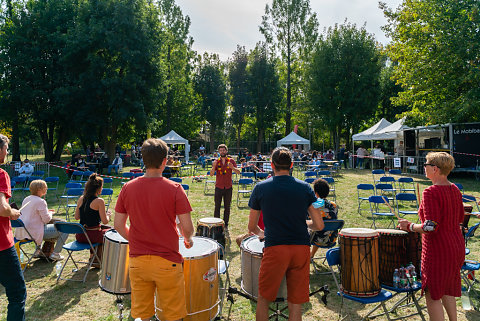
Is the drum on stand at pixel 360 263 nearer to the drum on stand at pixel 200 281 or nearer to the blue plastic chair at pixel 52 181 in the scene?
the drum on stand at pixel 200 281

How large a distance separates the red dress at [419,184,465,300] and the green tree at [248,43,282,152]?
1490 inches

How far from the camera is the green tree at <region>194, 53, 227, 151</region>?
40441 millimetres

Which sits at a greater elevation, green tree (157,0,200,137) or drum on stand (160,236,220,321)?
green tree (157,0,200,137)

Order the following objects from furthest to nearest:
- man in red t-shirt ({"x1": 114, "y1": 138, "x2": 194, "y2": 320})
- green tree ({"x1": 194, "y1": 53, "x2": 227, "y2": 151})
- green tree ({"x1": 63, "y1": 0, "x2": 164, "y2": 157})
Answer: green tree ({"x1": 194, "y1": 53, "x2": 227, "y2": 151}) < green tree ({"x1": 63, "y1": 0, "x2": 164, "y2": 157}) < man in red t-shirt ({"x1": 114, "y1": 138, "x2": 194, "y2": 320})

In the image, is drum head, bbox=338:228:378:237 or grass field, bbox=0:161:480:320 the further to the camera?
grass field, bbox=0:161:480:320

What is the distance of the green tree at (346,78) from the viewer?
30406 millimetres

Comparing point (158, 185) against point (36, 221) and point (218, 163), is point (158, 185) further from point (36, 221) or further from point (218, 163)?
point (218, 163)

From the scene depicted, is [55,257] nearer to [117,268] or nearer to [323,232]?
[117,268]

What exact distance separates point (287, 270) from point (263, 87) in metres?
38.5

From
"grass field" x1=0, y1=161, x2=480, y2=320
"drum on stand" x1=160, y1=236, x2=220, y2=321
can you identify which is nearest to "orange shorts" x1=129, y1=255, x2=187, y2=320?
"drum on stand" x1=160, y1=236, x2=220, y2=321

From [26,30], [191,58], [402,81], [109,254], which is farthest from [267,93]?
[109,254]

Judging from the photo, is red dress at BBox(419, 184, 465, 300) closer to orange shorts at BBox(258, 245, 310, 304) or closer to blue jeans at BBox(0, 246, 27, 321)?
orange shorts at BBox(258, 245, 310, 304)

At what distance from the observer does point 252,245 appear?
3.83 m

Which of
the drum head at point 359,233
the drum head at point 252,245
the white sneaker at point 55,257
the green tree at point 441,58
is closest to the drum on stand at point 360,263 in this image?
the drum head at point 359,233
